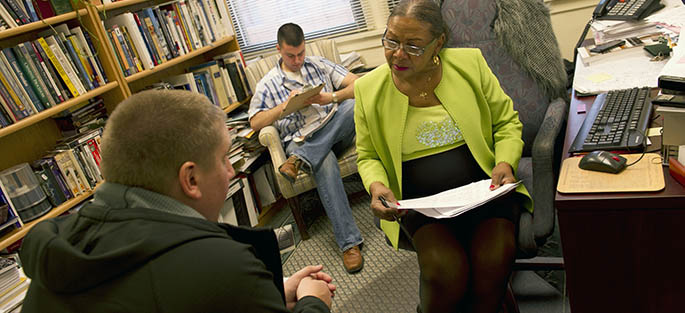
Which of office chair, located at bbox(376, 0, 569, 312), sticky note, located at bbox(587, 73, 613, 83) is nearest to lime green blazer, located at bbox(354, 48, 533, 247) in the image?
office chair, located at bbox(376, 0, 569, 312)

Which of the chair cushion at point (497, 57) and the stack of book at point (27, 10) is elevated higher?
the stack of book at point (27, 10)

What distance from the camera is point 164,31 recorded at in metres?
2.77

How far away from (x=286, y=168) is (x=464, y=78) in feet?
3.76

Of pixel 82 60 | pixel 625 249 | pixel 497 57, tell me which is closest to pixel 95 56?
pixel 82 60

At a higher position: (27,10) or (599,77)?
(27,10)

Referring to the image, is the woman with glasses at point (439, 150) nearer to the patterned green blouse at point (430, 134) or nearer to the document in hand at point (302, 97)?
the patterned green blouse at point (430, 134)

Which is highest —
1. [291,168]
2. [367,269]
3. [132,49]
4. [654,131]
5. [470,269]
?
[132,49]

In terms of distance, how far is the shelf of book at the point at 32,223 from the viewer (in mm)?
1904

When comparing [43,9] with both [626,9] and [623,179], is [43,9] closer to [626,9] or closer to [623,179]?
[623,179]

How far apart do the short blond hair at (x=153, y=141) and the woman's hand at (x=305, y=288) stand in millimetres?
439

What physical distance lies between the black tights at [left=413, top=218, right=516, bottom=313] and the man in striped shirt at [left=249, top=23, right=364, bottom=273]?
955 millimetres

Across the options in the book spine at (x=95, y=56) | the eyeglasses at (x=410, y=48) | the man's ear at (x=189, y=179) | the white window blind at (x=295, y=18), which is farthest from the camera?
the white window blind at (x=295, y=18)

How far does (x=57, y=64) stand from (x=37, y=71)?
0.09 meters

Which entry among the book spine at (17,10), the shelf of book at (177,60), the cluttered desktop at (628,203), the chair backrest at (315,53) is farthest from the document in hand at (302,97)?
the cluttered desktop at (628,203)
